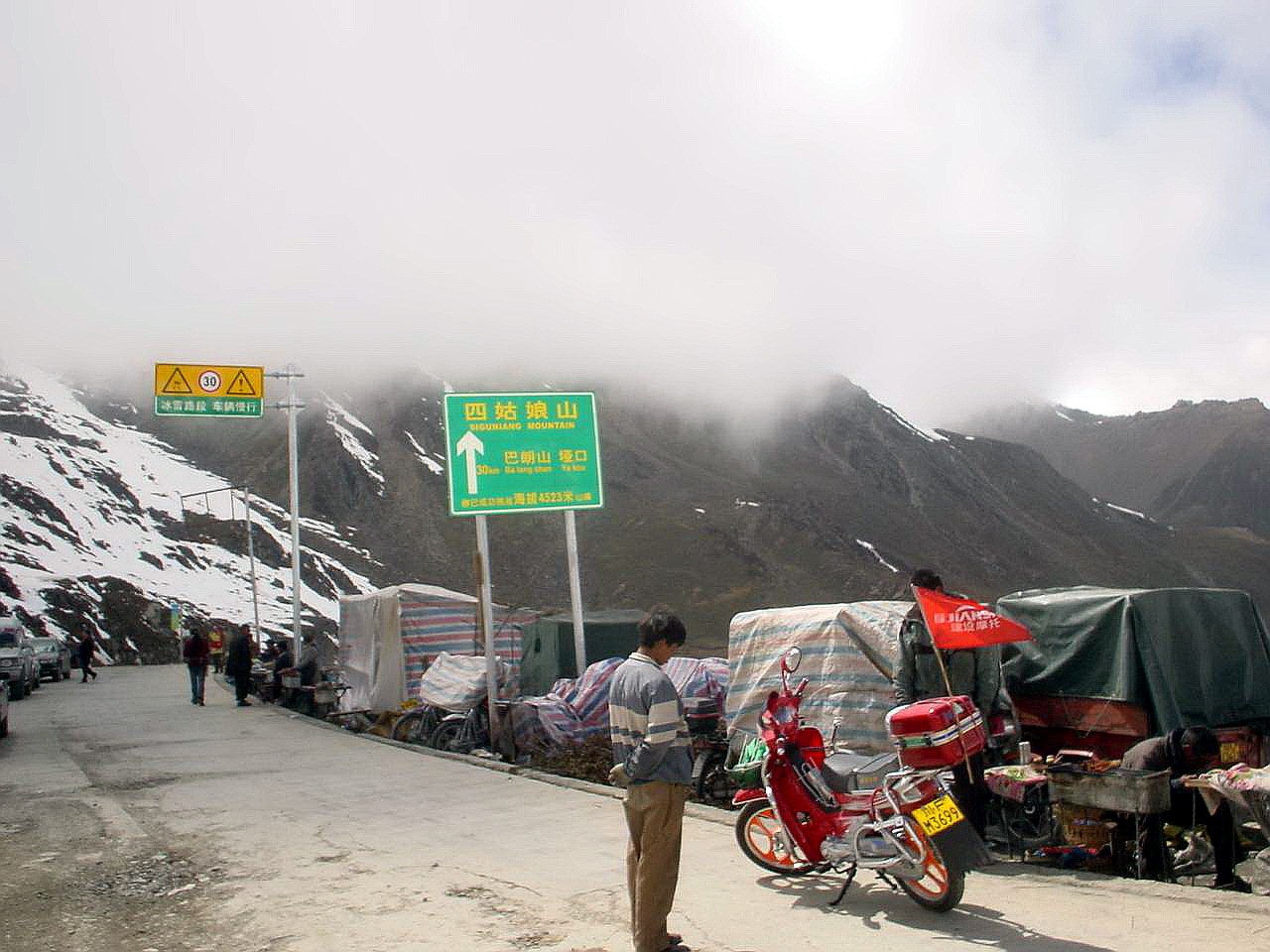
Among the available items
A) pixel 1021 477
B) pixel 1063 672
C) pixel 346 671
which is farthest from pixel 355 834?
pixel 1021 477

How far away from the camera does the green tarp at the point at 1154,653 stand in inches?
335

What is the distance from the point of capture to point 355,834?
9.77 meters

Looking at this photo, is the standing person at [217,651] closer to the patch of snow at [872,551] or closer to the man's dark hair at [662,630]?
the man's dark hair at [662,630]

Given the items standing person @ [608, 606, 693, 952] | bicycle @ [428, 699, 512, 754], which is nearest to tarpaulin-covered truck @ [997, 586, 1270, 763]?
standing person @ [608, 606, 693, 952]

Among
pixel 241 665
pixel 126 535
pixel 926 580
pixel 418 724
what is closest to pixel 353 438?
pixel 126 535

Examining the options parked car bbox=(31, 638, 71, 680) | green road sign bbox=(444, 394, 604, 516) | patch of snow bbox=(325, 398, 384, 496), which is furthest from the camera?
patch of snow bbox=(325, 398, 384, 496)

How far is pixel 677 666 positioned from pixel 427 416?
385 feet

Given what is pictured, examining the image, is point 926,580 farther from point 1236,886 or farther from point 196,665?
point 196,665

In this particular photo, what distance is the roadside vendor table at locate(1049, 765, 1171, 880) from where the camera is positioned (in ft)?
23.1

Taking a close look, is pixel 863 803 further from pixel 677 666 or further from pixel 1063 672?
pixel 677 666

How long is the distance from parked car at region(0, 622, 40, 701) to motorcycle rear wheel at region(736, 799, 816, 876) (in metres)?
24.6

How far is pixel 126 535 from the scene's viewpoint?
3068 inches

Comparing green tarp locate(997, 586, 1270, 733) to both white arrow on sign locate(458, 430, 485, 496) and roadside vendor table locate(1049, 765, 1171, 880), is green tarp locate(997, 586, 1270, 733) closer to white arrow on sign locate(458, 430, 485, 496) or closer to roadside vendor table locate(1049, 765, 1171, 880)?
roadside vendor table locate(1049, 765, 1171, 880)

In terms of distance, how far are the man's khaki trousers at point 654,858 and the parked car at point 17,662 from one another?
2561 cm
